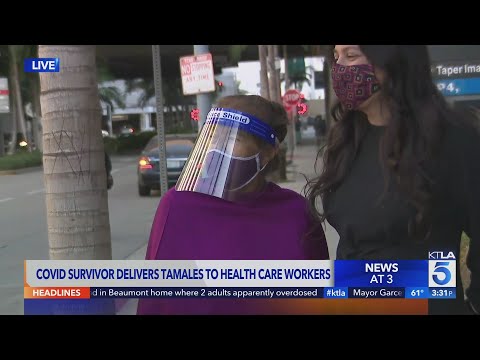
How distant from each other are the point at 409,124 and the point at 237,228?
72 centimetres

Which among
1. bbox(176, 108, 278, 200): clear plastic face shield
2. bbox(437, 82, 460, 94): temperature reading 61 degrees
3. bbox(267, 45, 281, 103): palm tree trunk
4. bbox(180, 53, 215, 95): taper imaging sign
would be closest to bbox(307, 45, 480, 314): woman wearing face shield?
bbox(437, 82, 460, 94): temperature reading 61 degrees

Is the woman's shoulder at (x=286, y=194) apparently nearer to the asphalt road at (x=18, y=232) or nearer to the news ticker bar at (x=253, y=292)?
the news ticker bar at (x=253, y=292)

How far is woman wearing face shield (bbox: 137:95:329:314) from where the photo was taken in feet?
7.36

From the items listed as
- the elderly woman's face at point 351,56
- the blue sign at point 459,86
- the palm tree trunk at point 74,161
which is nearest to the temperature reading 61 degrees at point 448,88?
the blue sign at point 459,86

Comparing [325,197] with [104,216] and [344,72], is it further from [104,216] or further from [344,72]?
[104,216]

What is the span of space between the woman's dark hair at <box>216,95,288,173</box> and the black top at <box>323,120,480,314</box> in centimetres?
29

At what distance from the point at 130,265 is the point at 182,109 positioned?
2.28 metres

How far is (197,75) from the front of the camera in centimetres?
460

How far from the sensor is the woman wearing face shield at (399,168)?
2.10 meters

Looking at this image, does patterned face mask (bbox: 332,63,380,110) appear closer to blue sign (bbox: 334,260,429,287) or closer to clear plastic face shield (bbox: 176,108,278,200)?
clear plastic face shield (bbox: 176,108,278,200)

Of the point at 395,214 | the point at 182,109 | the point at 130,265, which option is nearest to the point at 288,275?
the point at 395,214

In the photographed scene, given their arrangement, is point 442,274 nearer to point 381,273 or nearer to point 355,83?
point 381,273

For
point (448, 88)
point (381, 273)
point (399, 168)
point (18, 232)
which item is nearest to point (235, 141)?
point (399, 168)

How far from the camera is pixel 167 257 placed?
7.56 feet
